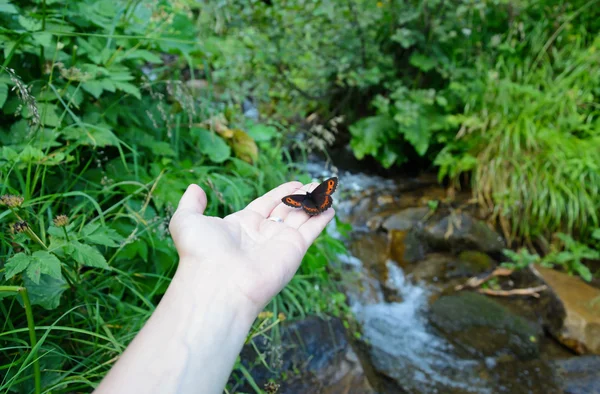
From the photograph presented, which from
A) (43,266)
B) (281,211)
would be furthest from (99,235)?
(281,211)

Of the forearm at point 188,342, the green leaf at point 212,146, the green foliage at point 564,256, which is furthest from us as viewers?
the green foliage at point 564,256

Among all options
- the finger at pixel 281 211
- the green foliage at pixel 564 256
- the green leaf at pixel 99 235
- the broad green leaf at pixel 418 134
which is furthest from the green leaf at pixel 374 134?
the green leaf at pixel 99 235

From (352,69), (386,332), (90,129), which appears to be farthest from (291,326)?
(352,69)

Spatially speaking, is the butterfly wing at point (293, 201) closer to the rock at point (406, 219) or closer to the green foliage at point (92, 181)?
the green foliage at point (92, 181)

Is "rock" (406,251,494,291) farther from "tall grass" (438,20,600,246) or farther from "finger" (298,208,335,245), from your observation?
"finger" (298,208,335,245)

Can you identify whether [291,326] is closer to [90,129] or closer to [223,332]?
[223,332]

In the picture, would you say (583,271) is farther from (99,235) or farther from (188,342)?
(99,235)

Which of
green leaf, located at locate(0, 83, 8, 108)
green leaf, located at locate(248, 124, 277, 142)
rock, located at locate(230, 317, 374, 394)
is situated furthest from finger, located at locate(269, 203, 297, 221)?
green leaf, located at locate(248, 124, 277, 142)
